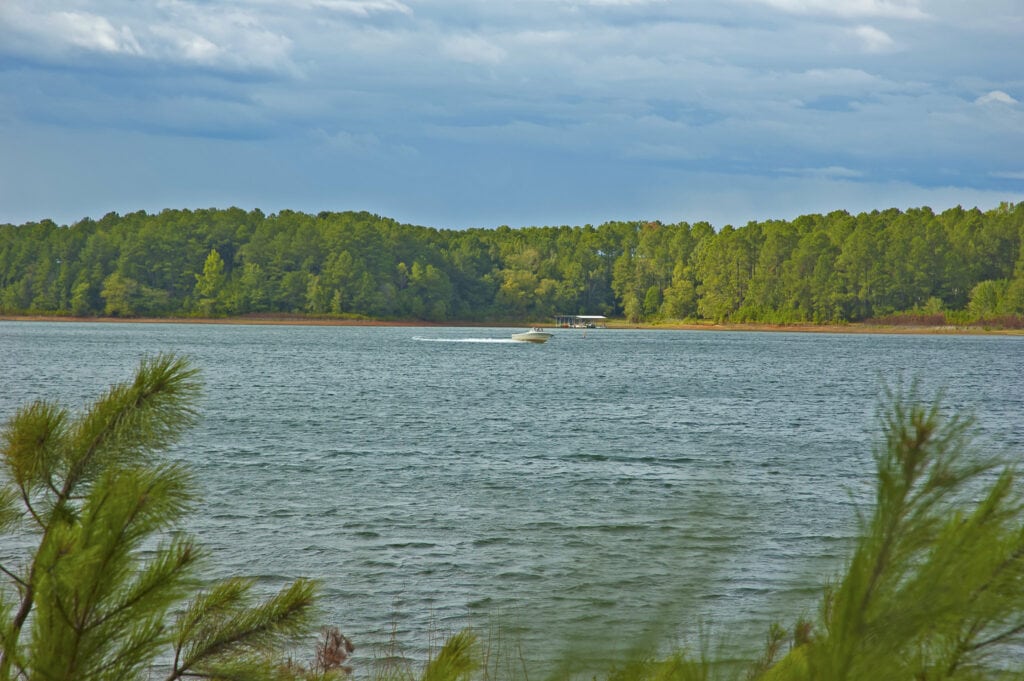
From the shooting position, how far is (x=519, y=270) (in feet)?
557

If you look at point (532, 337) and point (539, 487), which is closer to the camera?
point (539, 487)

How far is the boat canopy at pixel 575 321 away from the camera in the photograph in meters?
168

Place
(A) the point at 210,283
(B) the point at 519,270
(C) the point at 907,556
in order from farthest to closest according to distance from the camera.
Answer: (B) the point at 519,270 → (A) the point at 210,283 → (C) the point at 907,556

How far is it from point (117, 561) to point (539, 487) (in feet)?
58.4

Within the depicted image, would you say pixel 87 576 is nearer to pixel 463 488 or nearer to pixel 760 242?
pixel 463 488

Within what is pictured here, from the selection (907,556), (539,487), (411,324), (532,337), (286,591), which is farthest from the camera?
(411,324)

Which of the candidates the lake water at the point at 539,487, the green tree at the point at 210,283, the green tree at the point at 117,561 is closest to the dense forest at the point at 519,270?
the green tree at the point at 210,283

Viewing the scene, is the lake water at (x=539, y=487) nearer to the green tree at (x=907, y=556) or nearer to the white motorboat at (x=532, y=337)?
the green tree at (x=907, y=556)

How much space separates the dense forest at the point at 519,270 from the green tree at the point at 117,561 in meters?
143

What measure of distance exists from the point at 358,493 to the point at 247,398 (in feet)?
82.1

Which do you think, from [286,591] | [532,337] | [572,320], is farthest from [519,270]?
[286,591]

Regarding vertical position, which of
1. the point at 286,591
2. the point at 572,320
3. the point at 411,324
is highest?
the point at 286,591

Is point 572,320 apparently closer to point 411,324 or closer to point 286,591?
point 411,324

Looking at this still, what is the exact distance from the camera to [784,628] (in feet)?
6.24
